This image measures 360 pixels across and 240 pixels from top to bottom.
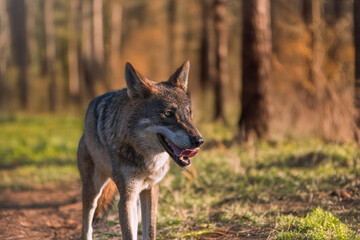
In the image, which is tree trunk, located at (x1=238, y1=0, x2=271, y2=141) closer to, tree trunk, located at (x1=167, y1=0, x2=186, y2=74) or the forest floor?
the forest floor

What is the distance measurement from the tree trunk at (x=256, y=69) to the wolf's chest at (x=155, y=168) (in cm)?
644

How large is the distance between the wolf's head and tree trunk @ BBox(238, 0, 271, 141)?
256 inches

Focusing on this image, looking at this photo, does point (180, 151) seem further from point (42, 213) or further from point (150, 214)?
point (42, 213)

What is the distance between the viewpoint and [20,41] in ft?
116

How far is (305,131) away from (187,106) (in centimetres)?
765

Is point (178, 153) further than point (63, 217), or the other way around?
point (63, 217)

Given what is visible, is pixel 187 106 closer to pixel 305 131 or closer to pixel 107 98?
pixel 107 98

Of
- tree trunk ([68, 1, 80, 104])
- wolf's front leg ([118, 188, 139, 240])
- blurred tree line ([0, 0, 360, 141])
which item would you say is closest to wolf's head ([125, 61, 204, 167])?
wolf's front leg ([118, 188, 139, 240])

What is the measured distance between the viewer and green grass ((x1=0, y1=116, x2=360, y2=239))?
212 inches

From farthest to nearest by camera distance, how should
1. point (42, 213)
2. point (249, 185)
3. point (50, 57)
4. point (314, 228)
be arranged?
point (50, 57) < point (249, 185) < point (42, 213) < point (314, 228)

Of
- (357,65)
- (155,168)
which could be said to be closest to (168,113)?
(155,168)

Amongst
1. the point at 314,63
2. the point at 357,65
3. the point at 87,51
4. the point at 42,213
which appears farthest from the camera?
the point at 87,51

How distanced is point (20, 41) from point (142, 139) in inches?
1337

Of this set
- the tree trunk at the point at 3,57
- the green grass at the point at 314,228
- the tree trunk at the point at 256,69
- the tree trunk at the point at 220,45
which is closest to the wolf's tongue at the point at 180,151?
the green grass at the point at 314,228
